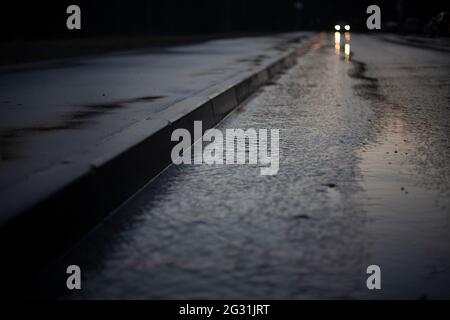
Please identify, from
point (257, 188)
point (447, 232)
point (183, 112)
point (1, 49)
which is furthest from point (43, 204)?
point (1, 49)

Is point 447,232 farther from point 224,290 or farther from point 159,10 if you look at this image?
point 159,10

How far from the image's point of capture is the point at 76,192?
2930 millimetres

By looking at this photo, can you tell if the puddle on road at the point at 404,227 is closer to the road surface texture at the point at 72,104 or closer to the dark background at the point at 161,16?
the road surface texture at the point at 72,104

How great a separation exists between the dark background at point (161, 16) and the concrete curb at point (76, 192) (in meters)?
17.0

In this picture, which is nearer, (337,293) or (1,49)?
(337,293)

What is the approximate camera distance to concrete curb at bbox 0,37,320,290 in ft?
7.98

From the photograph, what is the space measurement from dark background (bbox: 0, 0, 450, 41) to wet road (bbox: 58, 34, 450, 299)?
682 inches

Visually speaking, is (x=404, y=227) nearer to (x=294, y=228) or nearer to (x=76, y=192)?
(x=294, y=228)

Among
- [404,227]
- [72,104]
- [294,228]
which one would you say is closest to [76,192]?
[294,228]

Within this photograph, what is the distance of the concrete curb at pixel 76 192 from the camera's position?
243cm

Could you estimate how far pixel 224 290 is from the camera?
2.32 meters

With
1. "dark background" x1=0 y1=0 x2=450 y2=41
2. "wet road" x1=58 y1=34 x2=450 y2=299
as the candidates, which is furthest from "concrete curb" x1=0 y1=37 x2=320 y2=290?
"dark background" x1=0 y1=0 x2=450 y2=41

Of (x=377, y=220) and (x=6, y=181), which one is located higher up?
(x=6, y=181)

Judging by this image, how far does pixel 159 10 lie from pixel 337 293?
3620cm
